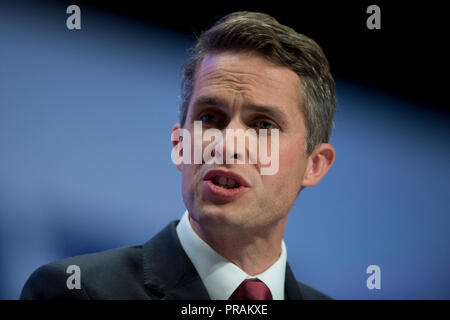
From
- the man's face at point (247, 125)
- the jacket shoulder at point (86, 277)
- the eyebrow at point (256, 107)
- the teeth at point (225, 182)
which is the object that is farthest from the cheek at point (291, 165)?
the jacket shoulder at point (86, 277)

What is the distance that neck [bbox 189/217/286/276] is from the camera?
2006 mm

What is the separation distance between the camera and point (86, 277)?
187 centimetres

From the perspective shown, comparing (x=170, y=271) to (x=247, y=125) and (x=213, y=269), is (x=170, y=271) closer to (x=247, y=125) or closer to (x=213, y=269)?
(x=213, y=269)

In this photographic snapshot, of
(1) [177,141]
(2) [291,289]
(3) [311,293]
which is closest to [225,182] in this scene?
(1) [177,141]

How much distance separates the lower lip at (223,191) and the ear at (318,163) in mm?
458

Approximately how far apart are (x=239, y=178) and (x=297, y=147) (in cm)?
37

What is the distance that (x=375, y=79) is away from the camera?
2.81 metres

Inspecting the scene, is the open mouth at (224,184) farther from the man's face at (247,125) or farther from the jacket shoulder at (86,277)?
the jacket shoulder at (86,277)
